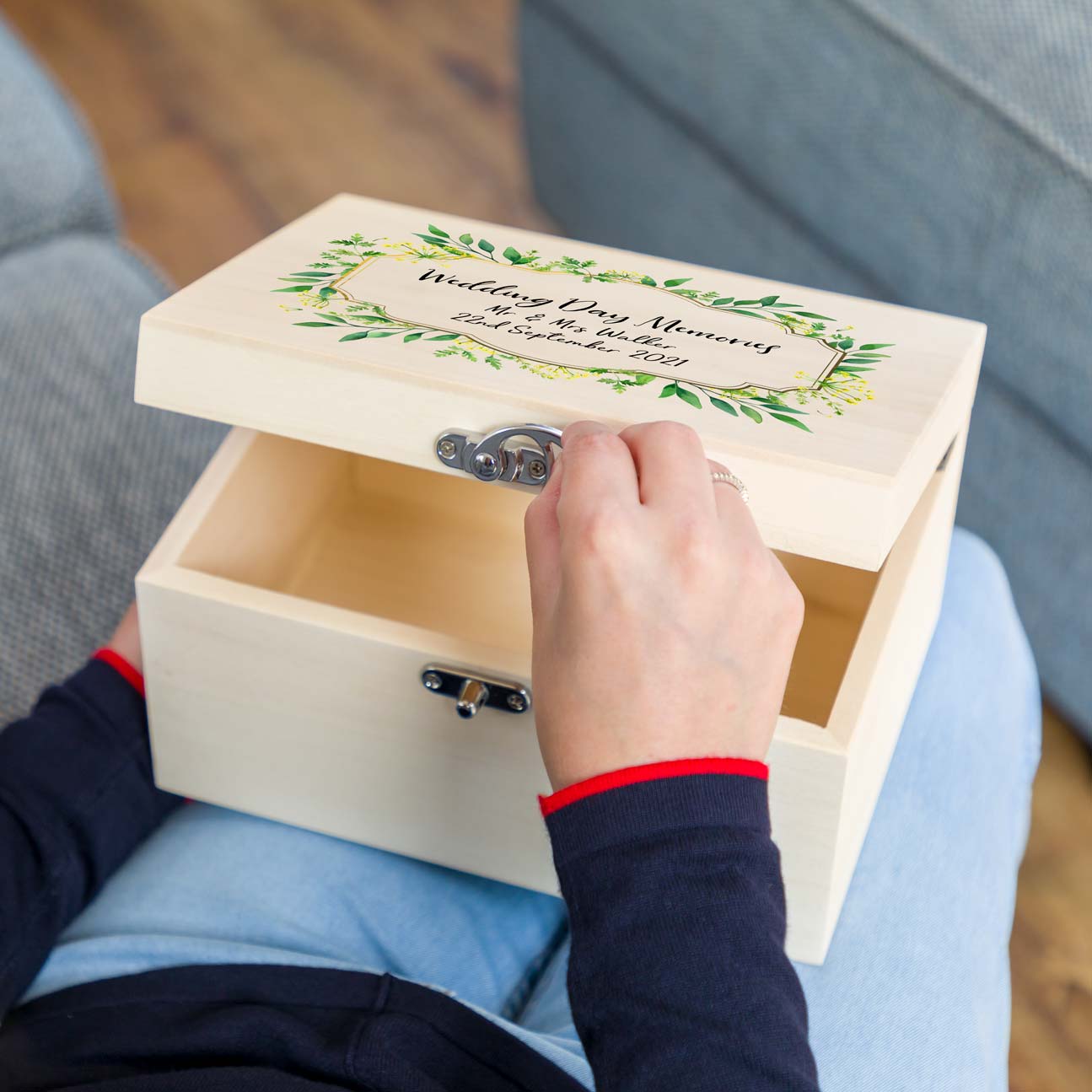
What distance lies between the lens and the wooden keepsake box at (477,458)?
48 cm

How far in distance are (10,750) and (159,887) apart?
0.10m

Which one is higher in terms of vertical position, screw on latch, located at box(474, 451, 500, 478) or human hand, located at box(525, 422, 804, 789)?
human hand, located at box(525, 422, 804, 789)

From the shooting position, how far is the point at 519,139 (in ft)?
5.62

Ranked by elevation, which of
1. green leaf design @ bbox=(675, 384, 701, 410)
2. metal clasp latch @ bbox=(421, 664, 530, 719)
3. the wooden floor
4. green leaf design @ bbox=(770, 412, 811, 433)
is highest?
green leaf design @ bbox=(770, 412, 811, 433)

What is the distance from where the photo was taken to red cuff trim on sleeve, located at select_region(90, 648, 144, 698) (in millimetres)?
611

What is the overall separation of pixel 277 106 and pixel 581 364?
4.87 ft

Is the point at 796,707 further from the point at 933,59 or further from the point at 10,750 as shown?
the point at 933,59

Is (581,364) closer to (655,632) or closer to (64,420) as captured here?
(655,632)

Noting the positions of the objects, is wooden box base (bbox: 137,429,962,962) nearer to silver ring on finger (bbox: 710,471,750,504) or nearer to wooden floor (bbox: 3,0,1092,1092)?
silver ring on finger (bbox: 710,471,750,504)

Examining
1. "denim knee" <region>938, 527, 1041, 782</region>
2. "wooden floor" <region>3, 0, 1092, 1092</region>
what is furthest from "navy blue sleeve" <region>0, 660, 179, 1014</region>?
"wooden floor" <region>3, 0, 1092, 1092</region>

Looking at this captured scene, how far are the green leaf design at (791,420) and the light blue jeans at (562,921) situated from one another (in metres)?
0.22

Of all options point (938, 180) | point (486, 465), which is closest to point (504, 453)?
point (486, 465)

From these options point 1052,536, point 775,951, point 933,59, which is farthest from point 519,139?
point 775,951

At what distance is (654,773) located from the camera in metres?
0.38
